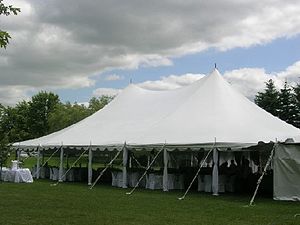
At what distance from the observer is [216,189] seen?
15.9m

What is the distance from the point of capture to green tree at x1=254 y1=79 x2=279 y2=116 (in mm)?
42750

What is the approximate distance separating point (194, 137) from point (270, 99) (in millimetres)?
27733

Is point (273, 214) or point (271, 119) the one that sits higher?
point (271, 119)

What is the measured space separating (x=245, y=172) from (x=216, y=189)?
10.4ft

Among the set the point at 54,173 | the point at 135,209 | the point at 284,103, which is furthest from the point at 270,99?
the point at 135,209

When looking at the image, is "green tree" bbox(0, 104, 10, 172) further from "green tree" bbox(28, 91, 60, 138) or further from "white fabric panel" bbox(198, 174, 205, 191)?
"green tree" bbox(28, 91, 60, 138)

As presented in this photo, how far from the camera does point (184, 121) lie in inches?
723

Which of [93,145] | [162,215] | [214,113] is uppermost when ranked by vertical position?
[214,113]

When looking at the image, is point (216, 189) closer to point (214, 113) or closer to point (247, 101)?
point (214, 113)

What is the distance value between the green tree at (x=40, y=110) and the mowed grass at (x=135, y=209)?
57.4 meters

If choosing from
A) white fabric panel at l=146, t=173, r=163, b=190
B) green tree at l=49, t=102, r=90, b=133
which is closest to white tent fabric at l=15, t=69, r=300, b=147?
white fabric panel at l=146, t=173, r=163, b=190

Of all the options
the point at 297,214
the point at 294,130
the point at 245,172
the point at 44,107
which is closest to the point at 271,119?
the point at 294,130

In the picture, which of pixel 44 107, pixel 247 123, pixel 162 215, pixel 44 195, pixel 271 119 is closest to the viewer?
pixel 162 215

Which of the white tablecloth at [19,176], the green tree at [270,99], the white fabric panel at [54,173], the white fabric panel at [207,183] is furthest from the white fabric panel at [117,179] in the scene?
the green tree at [270,99]
